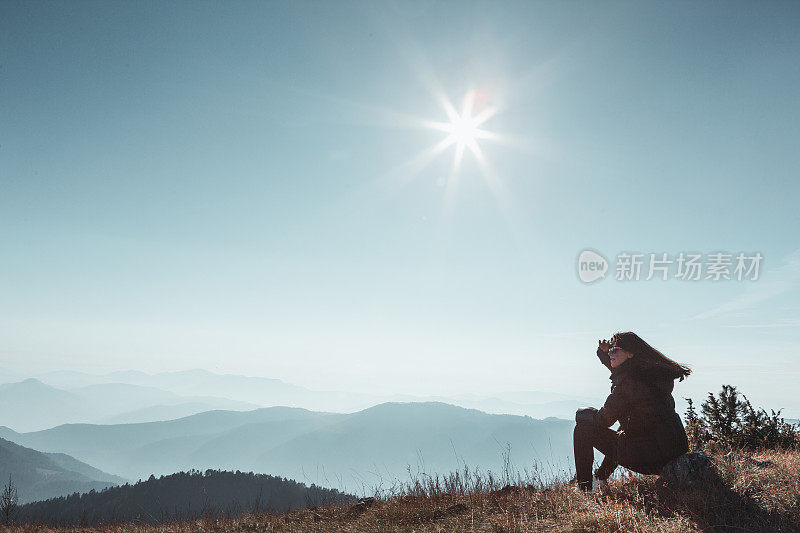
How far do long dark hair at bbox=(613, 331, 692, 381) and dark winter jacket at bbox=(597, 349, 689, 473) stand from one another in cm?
2

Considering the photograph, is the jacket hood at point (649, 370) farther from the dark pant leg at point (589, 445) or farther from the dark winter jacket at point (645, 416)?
the dark pant leg at point (589, 445)

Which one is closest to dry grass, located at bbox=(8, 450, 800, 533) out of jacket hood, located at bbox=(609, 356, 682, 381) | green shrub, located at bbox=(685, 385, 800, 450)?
jacket hood, located at bbox=(609, 356, 682, 381)

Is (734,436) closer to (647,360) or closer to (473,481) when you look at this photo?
(647,360)

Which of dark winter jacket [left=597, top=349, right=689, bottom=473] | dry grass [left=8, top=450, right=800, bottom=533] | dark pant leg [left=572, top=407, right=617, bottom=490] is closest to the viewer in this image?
dry grass [left=8, top=450, right=800, bottom=533]

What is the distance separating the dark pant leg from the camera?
21.6 ft

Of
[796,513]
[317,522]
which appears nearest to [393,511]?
[317,522]

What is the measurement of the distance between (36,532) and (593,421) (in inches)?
398

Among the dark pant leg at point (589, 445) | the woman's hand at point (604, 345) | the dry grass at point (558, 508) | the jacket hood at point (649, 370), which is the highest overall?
the woman's hand at point (604, 345)

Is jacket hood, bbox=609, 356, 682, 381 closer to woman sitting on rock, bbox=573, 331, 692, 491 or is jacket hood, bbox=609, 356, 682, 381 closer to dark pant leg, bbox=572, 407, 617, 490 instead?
woman sitting on rock, bbox=573, 331, 692, 491

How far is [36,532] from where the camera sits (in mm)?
7812

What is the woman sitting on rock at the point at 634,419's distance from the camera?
6367 millimetres

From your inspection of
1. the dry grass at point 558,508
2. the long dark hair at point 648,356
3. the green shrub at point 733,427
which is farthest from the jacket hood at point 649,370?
the green shrub at point 733,427

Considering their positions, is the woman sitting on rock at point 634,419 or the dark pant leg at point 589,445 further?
the dark pant leg at point 589,445

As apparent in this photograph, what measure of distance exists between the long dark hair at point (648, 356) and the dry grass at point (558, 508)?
1337 millimetres
